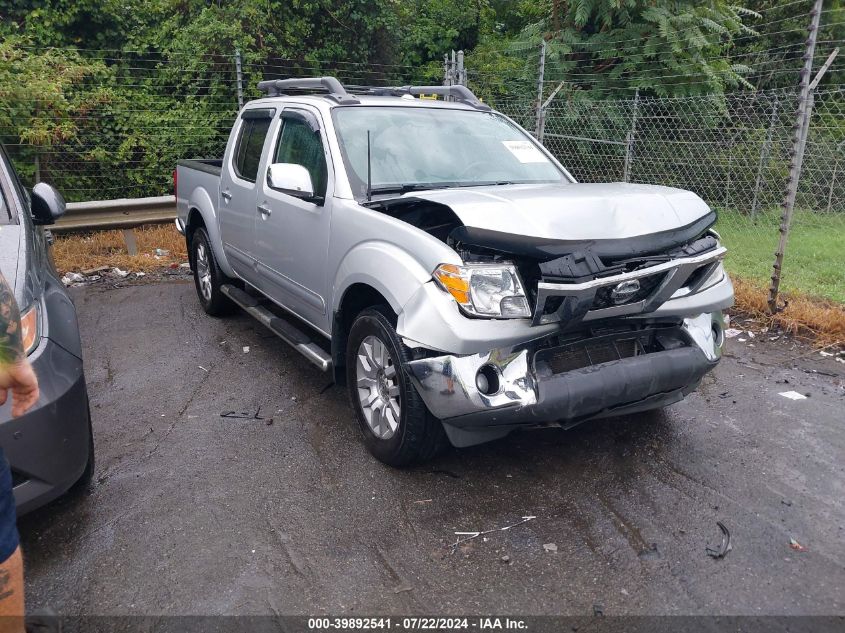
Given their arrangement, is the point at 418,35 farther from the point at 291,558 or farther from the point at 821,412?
the point at 291,558

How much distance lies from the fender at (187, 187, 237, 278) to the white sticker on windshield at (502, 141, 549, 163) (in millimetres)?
2533

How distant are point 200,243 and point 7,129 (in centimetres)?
435

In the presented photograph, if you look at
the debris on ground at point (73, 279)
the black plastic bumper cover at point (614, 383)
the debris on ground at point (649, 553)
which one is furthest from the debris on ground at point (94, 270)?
the debris on ground at point (649, 553)

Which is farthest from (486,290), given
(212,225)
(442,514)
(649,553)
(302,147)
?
(212,225)

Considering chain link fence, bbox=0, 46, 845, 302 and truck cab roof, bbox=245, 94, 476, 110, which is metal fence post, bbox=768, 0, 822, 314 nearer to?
chain link fence, bbox=0, 46, 845, 302

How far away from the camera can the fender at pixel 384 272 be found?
3242 mm

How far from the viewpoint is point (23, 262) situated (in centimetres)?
323

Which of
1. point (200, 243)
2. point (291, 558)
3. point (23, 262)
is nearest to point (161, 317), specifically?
point (200, 243)

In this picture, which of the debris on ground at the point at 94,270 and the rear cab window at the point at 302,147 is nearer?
the rear cab window at the point at 302,147

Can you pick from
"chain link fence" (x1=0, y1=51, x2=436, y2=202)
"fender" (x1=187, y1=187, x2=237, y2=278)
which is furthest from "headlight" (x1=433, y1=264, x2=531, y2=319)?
"chain link fence" (x1=0, y1=51, x2=436, y2=202)

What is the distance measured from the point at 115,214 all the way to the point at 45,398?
264 inches

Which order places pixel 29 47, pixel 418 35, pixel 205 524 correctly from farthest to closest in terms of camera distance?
pixel 418 35 → pixel 29 47 → pixel 205 524

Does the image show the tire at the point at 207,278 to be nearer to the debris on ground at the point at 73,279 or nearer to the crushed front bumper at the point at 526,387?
the debris on ground at the point at 73,279

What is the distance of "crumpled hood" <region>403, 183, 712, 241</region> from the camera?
122 inches
